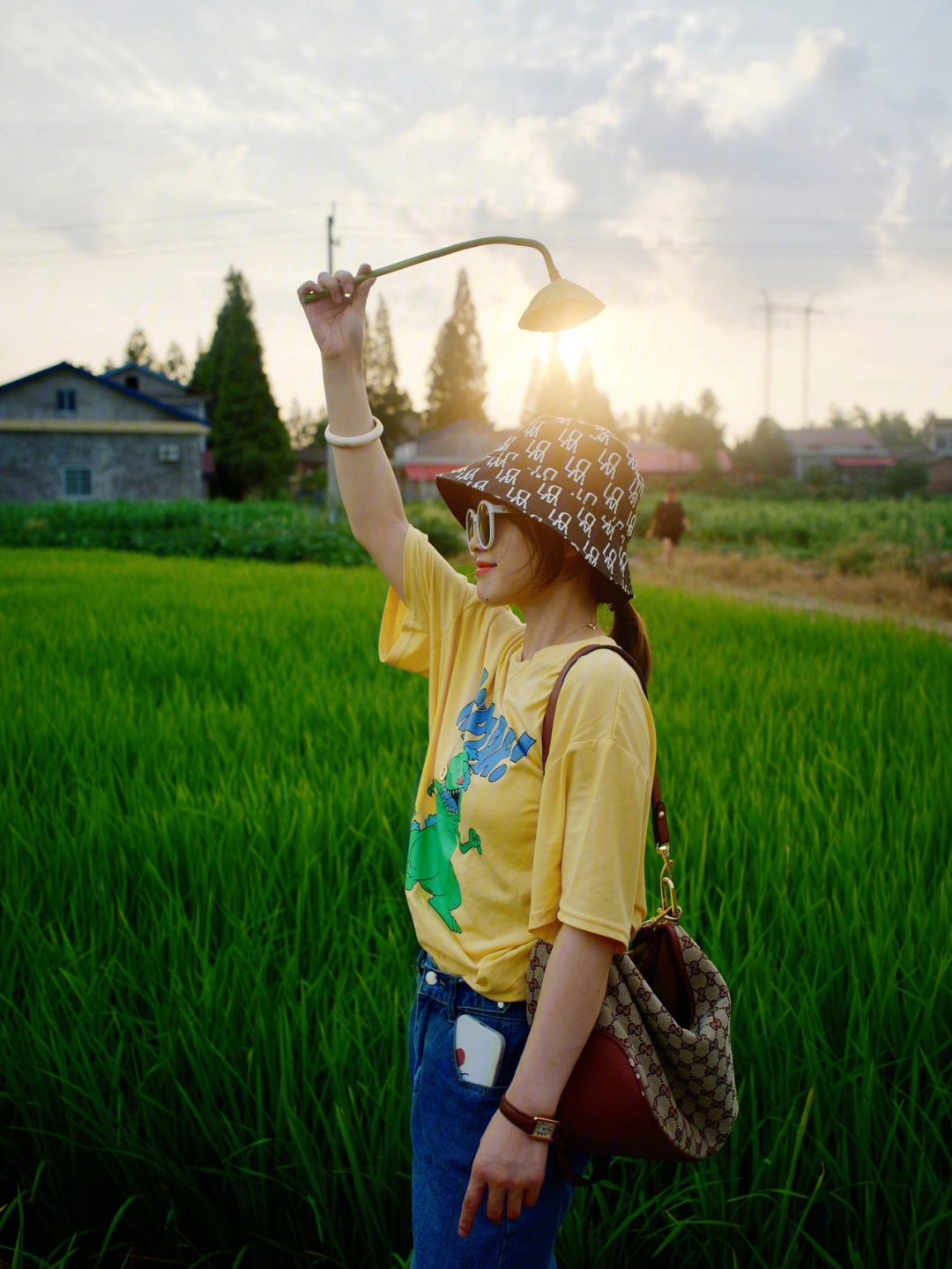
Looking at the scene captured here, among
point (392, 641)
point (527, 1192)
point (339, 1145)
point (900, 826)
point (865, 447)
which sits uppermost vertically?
point (865, 447)

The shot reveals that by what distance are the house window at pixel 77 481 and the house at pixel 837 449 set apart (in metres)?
43.9

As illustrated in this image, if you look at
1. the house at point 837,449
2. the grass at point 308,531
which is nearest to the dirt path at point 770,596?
the grass at point 308,531

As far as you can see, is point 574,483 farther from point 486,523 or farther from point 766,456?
point 766,456

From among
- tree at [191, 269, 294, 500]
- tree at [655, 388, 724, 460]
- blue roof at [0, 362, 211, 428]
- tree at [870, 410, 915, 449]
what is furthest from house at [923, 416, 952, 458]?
blue roof at [0, 362, 211, 428]

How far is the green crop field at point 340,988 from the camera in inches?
54.1

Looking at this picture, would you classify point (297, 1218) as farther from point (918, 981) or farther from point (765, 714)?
point (765, 714)

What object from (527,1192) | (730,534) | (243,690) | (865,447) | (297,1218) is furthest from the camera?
(865,447)

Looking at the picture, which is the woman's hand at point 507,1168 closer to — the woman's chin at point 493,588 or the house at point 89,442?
the woman's chin at point 493,588

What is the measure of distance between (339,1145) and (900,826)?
164 centimetres

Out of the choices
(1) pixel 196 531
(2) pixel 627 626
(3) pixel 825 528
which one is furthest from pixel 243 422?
(2) pixel 627 626

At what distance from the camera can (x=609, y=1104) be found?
2.77 ft

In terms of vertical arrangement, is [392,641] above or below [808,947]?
above

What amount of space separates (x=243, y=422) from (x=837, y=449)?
146ft

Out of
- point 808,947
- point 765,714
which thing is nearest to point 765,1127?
point 808,947
